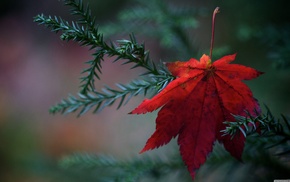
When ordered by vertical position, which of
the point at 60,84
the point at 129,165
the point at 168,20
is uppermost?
the point at 60,84

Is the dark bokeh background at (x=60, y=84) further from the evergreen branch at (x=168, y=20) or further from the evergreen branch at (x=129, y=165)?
the evergreen branch at (x=129, y=165)

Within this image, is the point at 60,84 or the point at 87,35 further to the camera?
the point at 60,84

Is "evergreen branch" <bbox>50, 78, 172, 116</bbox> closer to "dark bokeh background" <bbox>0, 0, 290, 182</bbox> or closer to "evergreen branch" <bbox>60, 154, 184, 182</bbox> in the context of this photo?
"evergreen branch" <bbox>60, 154, 184, 182</bbox>

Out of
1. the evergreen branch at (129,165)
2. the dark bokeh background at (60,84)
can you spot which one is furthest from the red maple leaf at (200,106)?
the dark bokeh background at (60,84)

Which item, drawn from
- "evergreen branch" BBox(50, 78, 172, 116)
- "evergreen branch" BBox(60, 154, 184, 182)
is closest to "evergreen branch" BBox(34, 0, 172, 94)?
"evergreen branch" BBox(50, 78, 172, 116)

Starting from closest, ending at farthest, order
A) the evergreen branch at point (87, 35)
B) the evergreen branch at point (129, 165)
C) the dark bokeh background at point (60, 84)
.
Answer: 1. the evergreen branch at point (87, 35)
2. the evergreen branch at point (129, 165)
3. the dark bokeh background at point (60, 84)

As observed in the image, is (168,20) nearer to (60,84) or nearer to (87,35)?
(87,35)

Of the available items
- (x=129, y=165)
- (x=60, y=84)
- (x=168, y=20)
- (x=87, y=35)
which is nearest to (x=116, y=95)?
(x=87, y=35)
